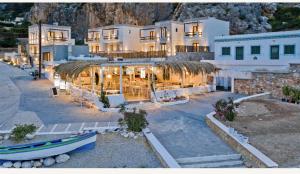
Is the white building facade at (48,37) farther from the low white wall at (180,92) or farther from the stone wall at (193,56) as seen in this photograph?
the low white wall at (180,92)

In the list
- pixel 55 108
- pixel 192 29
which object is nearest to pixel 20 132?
pixel 55 108

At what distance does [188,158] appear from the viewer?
9.05 metres

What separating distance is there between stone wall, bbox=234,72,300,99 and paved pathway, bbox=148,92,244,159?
5087mm

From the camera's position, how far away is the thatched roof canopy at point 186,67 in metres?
18.0

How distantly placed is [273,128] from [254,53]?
47.0 ft

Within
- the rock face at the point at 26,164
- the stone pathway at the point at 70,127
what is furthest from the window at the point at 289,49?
the rock face at the point at 26,164

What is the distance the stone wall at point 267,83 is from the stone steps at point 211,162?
11397mm

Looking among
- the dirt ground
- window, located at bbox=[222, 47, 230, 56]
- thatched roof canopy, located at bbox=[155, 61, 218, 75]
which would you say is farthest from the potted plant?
window, located at bbox=[222, 47, 230, 56]

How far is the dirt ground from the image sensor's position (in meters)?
9.07

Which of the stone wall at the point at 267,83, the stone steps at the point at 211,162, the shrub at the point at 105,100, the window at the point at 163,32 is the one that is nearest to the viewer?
the stone steps at the point at 211,162

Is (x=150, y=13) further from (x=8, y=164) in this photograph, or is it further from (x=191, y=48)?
(x=8, y=164)

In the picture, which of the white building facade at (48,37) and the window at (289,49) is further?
the white building facade at (48,37)

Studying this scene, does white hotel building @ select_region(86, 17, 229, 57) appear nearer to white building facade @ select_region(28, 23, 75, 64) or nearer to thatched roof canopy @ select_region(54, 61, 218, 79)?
white building facade @ select_region(28, 23, 75, 64)
